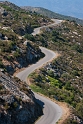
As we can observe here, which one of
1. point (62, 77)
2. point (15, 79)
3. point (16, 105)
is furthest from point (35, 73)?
point (16, 105)

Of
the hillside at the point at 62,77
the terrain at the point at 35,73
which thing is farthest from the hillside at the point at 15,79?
the hillside at the point at 62,77

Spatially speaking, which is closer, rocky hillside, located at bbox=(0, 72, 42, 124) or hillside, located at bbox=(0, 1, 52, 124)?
rocky hillside, located at bbox=(0, 72, 42, 124)

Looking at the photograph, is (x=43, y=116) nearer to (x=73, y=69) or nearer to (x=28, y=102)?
(x=28, y=102)

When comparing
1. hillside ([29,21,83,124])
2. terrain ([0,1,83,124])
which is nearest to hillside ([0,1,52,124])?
terrain ([0,1,83,124])

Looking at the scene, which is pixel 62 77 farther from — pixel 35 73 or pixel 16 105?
pixel 16 105

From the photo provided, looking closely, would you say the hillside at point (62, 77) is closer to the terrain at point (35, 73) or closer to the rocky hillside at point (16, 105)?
the terrain at point (35, 73)

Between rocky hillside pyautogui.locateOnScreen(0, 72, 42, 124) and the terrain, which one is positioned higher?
rocky hillside pyautogui.locateOnScreen(0, 72, 42, 124)

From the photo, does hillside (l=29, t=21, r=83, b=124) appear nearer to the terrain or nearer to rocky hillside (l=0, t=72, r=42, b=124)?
the terrain

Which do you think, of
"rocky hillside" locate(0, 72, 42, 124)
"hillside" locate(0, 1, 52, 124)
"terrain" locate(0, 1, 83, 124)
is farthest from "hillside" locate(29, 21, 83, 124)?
"hillside" locate(0, 1, 52, 124)

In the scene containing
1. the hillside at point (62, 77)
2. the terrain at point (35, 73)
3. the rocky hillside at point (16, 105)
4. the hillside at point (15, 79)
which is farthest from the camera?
the hillside at point (62, 77)

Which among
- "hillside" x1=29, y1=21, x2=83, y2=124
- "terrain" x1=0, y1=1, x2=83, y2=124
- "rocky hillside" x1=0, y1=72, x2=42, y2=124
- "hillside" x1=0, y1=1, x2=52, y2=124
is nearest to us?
"rocky hillside" x1=0, y1=72, x2=42, y2=124

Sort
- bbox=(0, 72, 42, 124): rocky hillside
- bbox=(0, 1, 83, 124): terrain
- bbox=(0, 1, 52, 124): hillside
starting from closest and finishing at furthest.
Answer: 1. bbox=(0, 72, 42, 124): rocky hillside
2. bbox=(0, 1, 52, 124): hillside
3. bbox=(0, 1, 83, 124): terrain

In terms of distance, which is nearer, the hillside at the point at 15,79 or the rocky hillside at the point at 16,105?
the rocky hillside at the point at 16,105
